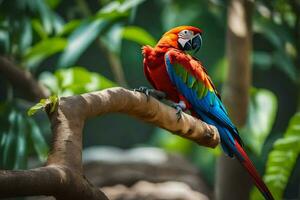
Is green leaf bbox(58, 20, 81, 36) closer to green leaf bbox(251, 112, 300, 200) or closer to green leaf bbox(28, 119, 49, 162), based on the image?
green leaf bbox(28, 119, 49, 162)

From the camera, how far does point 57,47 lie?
2012 mm

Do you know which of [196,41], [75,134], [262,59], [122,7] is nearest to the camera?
[75,134]

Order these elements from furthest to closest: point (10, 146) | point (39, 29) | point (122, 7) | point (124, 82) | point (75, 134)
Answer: point (124, 82) → point (39, 29) → point (122, 7) → point (10, 146) → point (75, 134)

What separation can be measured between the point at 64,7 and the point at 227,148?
1.94 metres

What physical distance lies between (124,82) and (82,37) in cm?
51

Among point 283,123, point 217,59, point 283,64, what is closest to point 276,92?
point 283,123

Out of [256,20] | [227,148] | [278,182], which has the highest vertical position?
[256,20]

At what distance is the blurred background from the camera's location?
1.77 meters

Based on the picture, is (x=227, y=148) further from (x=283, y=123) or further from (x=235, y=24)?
(x=283, y=123)

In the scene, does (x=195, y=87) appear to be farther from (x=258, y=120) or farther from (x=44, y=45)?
(x=44, y=45)

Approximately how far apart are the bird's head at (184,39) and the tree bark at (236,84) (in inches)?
26.5

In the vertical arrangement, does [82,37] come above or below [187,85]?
above

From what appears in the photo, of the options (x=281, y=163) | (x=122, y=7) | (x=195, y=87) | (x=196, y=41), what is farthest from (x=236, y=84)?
(x=196, y=41)

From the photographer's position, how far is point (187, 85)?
1213 mm
